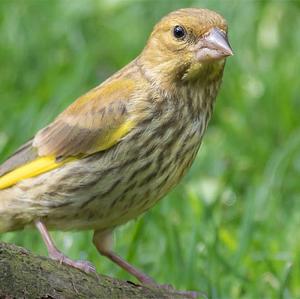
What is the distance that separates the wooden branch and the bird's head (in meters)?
1.14

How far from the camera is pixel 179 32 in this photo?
198 inches

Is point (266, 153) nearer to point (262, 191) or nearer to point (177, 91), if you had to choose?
point (262, 191)

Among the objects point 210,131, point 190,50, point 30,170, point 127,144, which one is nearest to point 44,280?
point 127,144

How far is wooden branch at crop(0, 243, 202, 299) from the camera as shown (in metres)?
3.78

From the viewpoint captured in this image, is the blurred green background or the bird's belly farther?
the blurred green background

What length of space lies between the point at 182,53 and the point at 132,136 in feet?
1.44

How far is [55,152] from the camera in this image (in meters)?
5.07

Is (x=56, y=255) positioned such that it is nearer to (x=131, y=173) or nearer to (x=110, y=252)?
(x=131, y=173)

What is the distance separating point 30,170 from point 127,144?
48 centimetres

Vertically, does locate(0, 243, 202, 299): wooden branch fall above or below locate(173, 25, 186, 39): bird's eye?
below

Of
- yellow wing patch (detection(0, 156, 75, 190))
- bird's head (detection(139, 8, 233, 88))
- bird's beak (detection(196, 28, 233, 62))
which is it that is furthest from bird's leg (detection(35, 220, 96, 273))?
bird's beak (detection(196, 28, 233, 62))

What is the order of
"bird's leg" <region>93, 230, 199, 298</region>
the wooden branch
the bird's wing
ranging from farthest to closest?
1. "bird's leg" <region>93, 230, 199, 298</region>
2. the bird's wing
3. the wooden branch

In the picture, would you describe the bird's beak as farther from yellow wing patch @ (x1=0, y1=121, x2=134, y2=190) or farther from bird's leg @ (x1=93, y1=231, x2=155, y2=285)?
bird's leg @ (x1=93, y1=231, x2=155, y2=285)

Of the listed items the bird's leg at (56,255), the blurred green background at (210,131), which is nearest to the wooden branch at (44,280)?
the bird's leg at (56,255)
